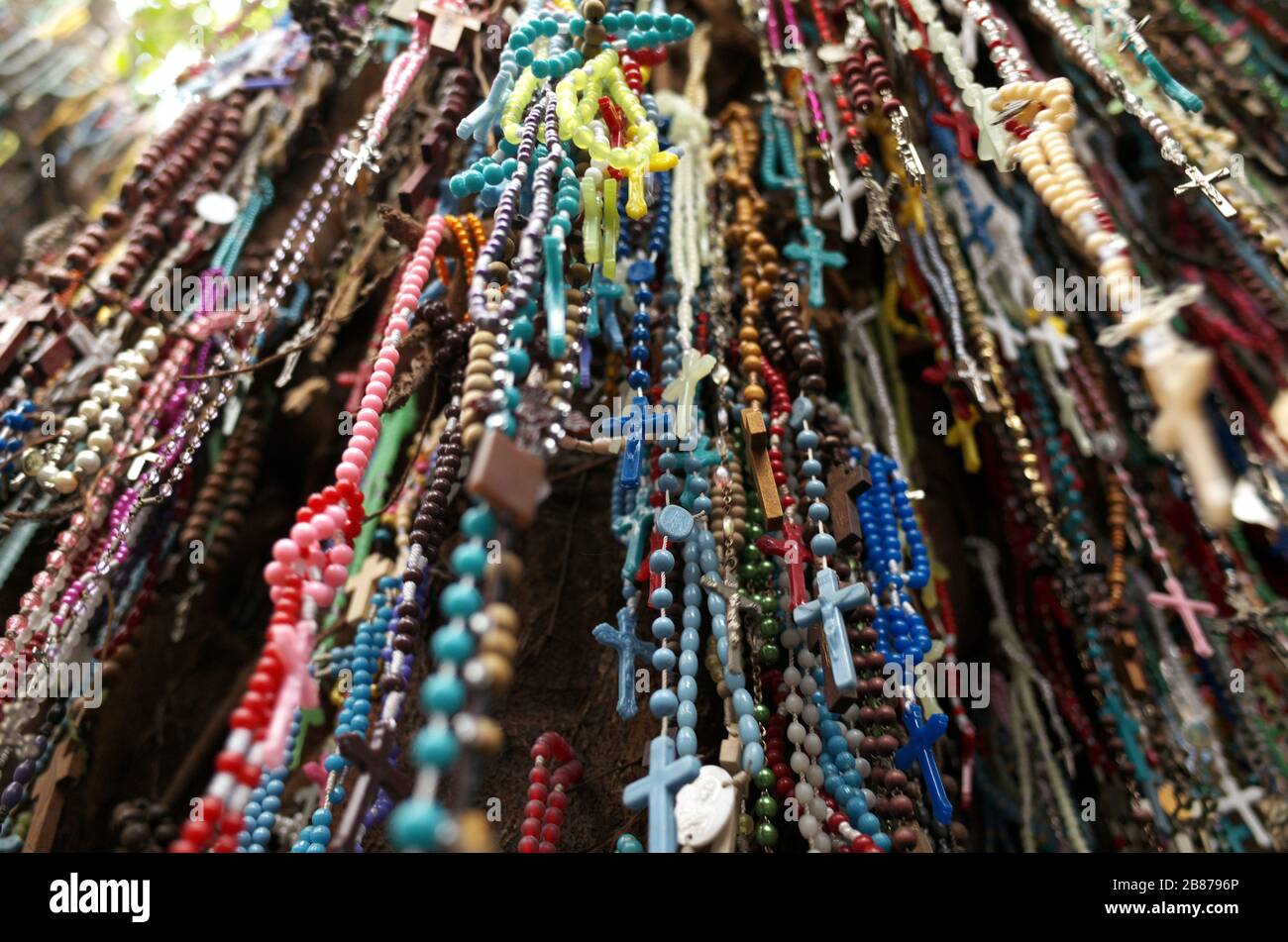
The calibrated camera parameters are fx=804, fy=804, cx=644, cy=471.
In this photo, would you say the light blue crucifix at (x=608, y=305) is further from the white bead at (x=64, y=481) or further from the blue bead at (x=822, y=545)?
the white bead at (x=64, y=481)

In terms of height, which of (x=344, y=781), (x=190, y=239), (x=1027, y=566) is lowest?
(x=1027, y=566)

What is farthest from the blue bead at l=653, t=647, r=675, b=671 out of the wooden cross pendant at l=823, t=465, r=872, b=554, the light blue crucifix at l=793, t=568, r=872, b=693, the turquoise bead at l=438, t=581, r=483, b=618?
the turquoise bead at l=438, t=581, r=483, b=618

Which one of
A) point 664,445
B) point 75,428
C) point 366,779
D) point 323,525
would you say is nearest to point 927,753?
point 664,445

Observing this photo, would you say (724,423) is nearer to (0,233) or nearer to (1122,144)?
(1122,144)

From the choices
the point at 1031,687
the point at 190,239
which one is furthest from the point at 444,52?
the point at 1031,687

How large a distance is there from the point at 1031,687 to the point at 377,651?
139 centimetres

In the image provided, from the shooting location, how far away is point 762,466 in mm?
1273

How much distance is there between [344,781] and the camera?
45.2 inches

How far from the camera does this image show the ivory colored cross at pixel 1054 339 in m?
1.76

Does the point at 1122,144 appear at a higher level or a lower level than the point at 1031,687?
higher

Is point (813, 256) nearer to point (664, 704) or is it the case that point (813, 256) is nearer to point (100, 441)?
point (664, 704)

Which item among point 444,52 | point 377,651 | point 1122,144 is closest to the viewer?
point 377,651

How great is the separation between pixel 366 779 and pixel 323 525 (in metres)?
0.30

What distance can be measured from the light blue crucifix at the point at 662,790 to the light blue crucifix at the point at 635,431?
16.1 inches
